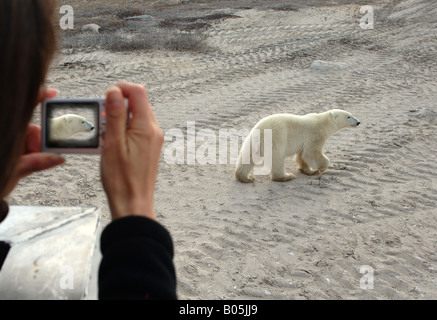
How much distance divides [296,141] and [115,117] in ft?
11.9

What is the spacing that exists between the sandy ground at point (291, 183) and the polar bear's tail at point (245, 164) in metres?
0.08

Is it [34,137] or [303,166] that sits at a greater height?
[34,137]

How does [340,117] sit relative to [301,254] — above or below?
above

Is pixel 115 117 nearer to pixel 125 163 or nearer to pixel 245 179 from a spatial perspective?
pixel 125 163

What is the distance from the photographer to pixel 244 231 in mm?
3508

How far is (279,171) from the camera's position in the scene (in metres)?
4.31

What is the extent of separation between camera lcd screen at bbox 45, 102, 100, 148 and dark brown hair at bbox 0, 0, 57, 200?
0.33 meters

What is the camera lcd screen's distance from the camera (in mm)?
1053

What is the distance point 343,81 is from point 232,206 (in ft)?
16.3

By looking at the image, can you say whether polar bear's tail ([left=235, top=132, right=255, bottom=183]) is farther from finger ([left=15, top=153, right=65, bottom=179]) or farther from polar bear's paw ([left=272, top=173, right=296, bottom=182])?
finger ([left=15, top=153, right=65, bottom=179])

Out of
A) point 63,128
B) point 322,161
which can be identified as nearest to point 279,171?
point 322,161

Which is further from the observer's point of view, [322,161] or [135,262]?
[322,161]
